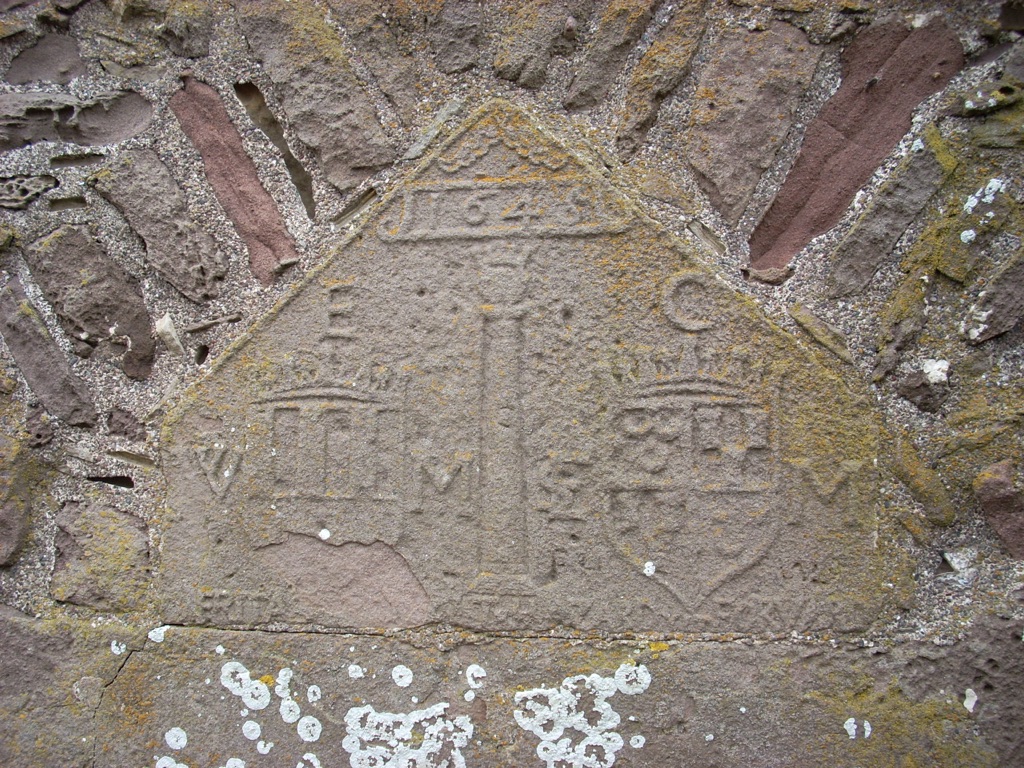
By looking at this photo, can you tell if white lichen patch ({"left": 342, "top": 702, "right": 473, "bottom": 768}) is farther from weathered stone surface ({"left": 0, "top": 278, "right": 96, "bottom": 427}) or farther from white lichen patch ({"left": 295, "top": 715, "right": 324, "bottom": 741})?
weathered stone surface ({"left": 0, "top": 278, "right": 96, "bottom": 427})

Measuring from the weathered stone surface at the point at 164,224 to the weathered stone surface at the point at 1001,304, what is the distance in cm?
117

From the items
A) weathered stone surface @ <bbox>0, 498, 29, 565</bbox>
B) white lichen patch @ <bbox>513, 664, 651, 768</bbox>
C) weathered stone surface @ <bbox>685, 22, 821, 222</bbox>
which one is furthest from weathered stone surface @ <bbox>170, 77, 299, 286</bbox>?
white lichen patch @ <bbox>513, 664, 651, 768</bbox>

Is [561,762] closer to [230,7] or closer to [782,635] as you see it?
[782,635]

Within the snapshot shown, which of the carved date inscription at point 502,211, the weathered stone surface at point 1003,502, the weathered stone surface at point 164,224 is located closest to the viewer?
the weathered stone surface at point 1003,502

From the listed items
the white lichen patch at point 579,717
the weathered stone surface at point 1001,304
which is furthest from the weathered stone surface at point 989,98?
the white lichen patch at point 579,717

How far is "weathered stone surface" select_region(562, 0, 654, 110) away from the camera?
4.06 feet

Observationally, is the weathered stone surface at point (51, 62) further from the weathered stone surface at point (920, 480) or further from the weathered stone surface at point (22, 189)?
the weathered stone surface at point (920, 480)

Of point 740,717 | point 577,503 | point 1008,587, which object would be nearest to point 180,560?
point 577,503

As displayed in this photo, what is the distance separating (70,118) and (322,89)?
444 millimetres

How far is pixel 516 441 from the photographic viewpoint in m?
1.22

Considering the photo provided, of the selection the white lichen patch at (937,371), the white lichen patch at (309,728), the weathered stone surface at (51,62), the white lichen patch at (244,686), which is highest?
the weathered stone surface at (51,62)

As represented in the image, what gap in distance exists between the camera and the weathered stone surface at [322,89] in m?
1.29

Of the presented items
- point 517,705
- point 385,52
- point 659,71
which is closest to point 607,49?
point 659,71

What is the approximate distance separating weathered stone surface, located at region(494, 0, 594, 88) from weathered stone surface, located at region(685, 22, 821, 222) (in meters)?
0.23
